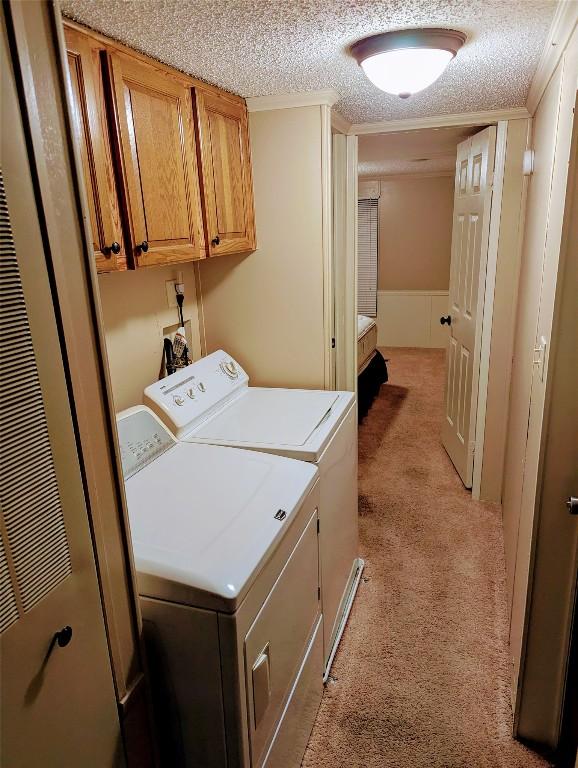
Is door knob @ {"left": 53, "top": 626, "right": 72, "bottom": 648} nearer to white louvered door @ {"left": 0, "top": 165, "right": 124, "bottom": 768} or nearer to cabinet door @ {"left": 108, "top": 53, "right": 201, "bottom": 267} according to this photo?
white louvered door @ {"left": 0, "top": 165, "right": 124, "bottom": 768}

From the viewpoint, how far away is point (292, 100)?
2262 millimetres

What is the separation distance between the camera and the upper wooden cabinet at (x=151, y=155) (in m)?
1.48

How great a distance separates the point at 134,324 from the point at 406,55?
1354mm

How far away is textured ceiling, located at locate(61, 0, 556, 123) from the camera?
1.34 metres

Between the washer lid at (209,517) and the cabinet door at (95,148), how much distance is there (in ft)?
2.25

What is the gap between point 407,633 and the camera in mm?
2275

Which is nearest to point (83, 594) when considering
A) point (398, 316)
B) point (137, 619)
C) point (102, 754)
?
point (137, 619)

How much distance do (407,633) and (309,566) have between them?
843 mm

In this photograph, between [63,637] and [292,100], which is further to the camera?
[292,100]

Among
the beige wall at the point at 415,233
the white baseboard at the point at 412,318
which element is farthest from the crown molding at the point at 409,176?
the white baseboard at the point at 412,318

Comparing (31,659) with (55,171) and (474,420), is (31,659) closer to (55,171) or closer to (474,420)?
(55,171)

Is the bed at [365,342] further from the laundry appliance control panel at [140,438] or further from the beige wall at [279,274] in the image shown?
the laundry appliance control panel at [140,438]

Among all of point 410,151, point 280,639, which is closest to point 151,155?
point 280,639

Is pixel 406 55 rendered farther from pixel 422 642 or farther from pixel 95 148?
pixel 422 642
